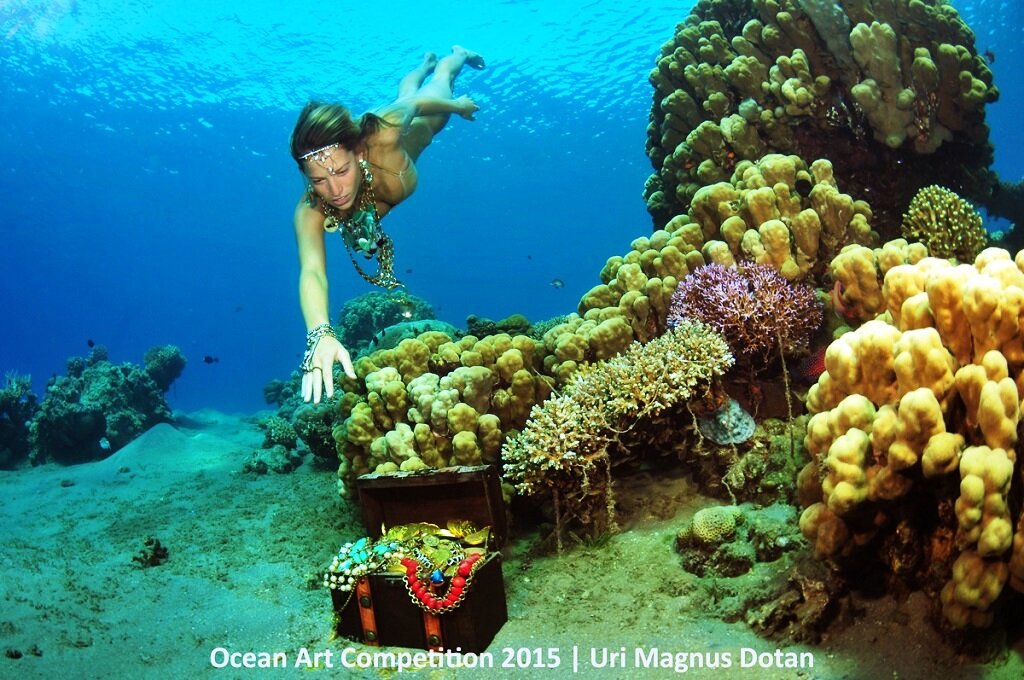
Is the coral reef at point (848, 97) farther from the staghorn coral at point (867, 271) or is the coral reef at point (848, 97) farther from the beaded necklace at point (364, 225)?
the beaded necklace at point (364, 225)

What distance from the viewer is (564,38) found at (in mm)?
33250

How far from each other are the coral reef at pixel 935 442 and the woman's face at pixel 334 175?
149 inches

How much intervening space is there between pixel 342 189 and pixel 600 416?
9.30 ft

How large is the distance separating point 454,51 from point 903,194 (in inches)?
280

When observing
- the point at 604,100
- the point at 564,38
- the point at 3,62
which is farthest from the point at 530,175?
the point at 3,62

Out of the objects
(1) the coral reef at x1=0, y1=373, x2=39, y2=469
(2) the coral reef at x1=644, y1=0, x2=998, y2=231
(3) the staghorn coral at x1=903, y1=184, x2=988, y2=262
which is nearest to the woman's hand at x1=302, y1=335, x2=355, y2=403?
(3) the staghorn coral at x1=903, y1=184, x2=988, y2=262

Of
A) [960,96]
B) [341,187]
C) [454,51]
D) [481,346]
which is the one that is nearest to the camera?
[341,187]

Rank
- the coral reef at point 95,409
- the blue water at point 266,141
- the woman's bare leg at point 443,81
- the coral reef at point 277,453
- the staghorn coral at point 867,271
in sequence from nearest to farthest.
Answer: the staghorn coral at point 867,271, the woman's bare leg at point 443,81, the coral reef at point 277,453, the coral reef at point 95,409, the blue water at point 266,141

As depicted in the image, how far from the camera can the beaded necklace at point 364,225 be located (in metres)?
4.91

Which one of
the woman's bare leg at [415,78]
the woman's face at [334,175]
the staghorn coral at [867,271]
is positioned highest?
the woman's bare leg at [415,78]

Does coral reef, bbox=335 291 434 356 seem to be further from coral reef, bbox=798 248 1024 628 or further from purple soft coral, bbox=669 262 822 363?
coral reef, bbox=798 248 1024 628

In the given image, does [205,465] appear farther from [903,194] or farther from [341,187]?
[903,194]

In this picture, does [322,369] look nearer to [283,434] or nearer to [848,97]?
[848,97]

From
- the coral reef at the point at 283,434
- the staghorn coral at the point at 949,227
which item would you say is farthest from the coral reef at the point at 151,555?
the staghorn coral at the point at 949,227
